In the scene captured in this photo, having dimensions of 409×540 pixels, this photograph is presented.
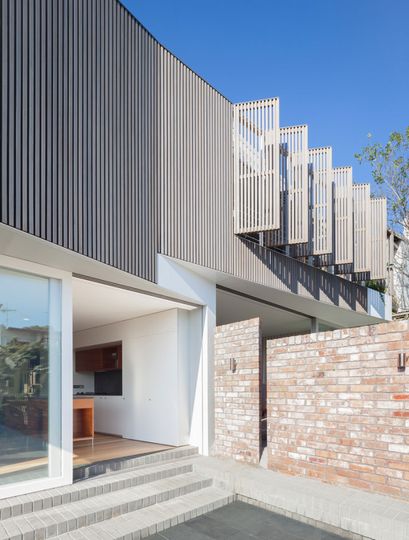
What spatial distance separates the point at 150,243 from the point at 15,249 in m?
1.97

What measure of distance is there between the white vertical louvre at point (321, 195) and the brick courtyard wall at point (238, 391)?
3.19 meters

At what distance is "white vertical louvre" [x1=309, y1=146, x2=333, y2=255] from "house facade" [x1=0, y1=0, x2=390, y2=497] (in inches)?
1.3

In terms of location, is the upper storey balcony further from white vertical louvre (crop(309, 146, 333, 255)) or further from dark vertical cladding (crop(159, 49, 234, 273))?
dark vertical cladding (crop(159, 49, 234, 273))

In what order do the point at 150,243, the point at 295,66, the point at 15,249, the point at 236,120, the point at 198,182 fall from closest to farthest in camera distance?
the point at 15,249, the point at 150,243, the point at 198,182, the point at 236,120, the point at 295,66

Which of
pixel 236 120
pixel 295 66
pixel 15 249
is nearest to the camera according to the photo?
pixel 15 249

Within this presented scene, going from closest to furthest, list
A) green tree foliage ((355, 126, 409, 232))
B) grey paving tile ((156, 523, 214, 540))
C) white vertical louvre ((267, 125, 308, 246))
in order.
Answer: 1. grey paving tile ((156, 523, 214, 540))
2. white vertical louvre ((267, 125, 308, 246))
3. green tree foliage ((355, 126, 409, 232))

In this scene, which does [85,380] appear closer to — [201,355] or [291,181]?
[201,355]

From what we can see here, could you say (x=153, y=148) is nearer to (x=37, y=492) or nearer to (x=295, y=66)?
(x=37, y=492)

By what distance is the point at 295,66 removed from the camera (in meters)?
13.1

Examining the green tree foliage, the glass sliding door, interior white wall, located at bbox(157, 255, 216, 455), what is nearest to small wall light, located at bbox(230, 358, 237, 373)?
interior white wall, located at bbox(157, 255, 216, 455)

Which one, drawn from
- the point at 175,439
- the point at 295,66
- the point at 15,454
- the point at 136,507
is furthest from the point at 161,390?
the point at 295,66

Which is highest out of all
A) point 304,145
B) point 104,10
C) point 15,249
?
point 104,10

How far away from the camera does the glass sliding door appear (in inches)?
202

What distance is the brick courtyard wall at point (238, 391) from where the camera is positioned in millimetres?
6805
